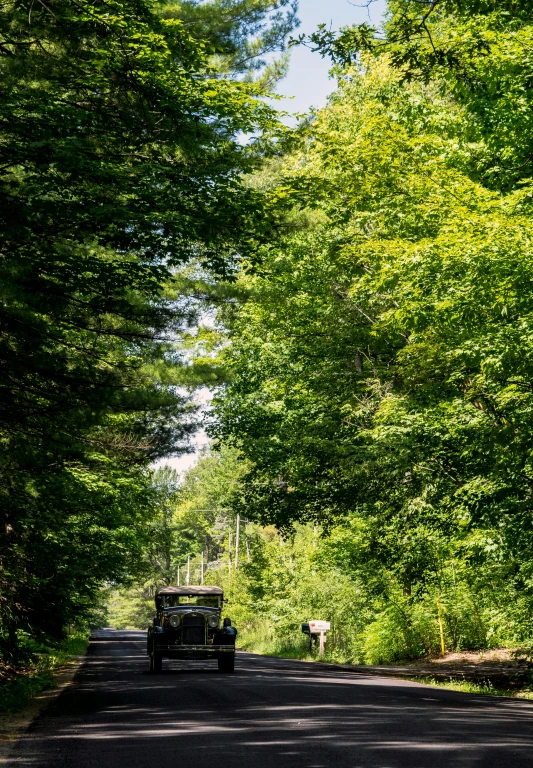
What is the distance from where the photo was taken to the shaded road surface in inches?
297

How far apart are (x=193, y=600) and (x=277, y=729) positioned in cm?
1411

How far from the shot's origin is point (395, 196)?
62.0 ft

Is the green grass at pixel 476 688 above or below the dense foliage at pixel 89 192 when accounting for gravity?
below

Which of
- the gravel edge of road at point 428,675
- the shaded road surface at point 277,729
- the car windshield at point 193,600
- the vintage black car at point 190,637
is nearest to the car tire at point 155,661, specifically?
the vintage black car at point 190,637

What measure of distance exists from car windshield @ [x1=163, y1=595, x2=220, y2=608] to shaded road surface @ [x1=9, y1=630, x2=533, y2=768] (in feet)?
23.7

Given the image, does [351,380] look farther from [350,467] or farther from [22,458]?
[22,458]

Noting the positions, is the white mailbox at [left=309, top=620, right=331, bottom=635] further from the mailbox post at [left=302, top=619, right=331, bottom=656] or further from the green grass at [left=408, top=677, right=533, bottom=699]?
the green grass at [left=408, top=677, right=533, bottom=699]

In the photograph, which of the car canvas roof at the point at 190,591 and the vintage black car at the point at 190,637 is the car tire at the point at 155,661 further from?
the car canvas roof at the point at 190,591

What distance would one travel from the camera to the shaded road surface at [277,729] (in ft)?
24.7

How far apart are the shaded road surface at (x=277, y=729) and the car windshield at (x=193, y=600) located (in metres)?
7.22

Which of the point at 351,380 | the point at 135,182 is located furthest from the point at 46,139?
the point at 351,380

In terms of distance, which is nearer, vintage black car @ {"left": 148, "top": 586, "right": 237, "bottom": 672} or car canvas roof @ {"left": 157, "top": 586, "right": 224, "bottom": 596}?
vintage black car @ {"left": 148, "top": 586, "right": 237, "bottom": 672}

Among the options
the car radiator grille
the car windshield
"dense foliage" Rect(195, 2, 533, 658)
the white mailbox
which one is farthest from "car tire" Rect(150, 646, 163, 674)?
the white mailbox

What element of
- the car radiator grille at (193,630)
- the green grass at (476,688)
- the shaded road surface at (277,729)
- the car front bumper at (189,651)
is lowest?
the shaded road surface at (277,729)
